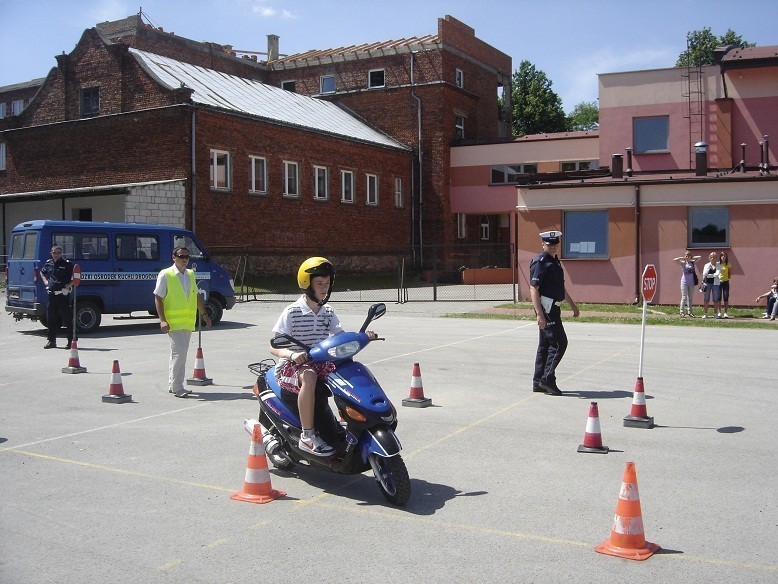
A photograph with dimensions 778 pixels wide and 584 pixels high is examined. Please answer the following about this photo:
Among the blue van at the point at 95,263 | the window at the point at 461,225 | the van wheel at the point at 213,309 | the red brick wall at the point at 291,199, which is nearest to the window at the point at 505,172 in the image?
the window at the point at 461,225

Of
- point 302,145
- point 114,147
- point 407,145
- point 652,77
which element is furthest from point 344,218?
point 652,77

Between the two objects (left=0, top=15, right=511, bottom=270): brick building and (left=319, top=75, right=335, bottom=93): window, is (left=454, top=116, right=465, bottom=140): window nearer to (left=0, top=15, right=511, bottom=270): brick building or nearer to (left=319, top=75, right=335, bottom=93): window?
(left=0, top=15, right=511, bottom=270): brick building

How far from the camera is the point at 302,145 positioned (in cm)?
3859

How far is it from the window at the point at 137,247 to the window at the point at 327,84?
32848mm

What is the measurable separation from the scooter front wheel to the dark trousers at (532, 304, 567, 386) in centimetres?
507

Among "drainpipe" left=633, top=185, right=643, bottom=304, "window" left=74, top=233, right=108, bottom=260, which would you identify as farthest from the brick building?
"window" left=74, top=233, right=108, bottom=260

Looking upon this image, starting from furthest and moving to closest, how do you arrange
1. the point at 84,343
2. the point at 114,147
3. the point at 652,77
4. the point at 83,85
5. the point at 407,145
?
the point at 407,145, the point at 83,85, the point at 114,147, the point at 652,77, the point at 84,343

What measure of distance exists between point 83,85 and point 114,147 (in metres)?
5.13

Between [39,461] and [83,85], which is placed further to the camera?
[83,85]

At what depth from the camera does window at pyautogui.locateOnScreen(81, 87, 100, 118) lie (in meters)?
37.8

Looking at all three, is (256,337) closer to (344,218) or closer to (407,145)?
(344,218)

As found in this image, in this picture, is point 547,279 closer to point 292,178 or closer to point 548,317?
point 548,317

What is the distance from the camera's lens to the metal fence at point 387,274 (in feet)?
104

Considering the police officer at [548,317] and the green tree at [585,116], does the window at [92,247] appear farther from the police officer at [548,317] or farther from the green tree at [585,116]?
the green tree at [585,116]
